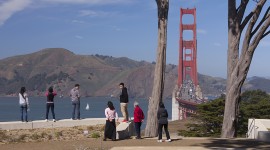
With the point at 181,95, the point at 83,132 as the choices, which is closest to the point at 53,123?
the point at 83,132

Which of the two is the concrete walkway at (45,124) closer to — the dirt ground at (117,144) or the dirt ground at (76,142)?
the dirt ground at (76,142)

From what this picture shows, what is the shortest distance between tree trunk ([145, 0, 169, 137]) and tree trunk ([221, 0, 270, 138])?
1630 mm

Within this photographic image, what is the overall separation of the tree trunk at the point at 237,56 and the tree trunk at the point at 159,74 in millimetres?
1630

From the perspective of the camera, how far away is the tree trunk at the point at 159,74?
1169 cm

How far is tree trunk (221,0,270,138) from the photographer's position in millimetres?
11625

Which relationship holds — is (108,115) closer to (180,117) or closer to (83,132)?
(83,132)

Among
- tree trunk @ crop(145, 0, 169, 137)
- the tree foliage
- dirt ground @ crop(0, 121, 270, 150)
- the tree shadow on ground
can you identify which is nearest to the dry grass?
dirt ground @ crop(0, 121, 270, 150)

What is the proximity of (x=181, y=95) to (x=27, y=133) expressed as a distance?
53564mm

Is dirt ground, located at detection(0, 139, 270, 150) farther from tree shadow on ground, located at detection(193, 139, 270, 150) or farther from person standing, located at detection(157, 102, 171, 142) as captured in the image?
person standing, located at detection(157, 102, 171, 142)

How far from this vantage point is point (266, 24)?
456 inches

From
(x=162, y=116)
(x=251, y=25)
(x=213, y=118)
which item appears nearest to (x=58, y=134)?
(x=162, y=116)

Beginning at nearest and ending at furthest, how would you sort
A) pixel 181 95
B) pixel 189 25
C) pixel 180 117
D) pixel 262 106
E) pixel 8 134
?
pixel 8 134
pixel 262 106
pixel 180 117
pixel 181 95
pixel 189 25

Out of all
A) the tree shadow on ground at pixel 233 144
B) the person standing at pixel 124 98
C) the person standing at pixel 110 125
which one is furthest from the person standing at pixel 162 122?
the person standing at pixel 124 98

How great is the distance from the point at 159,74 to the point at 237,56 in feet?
6.51
